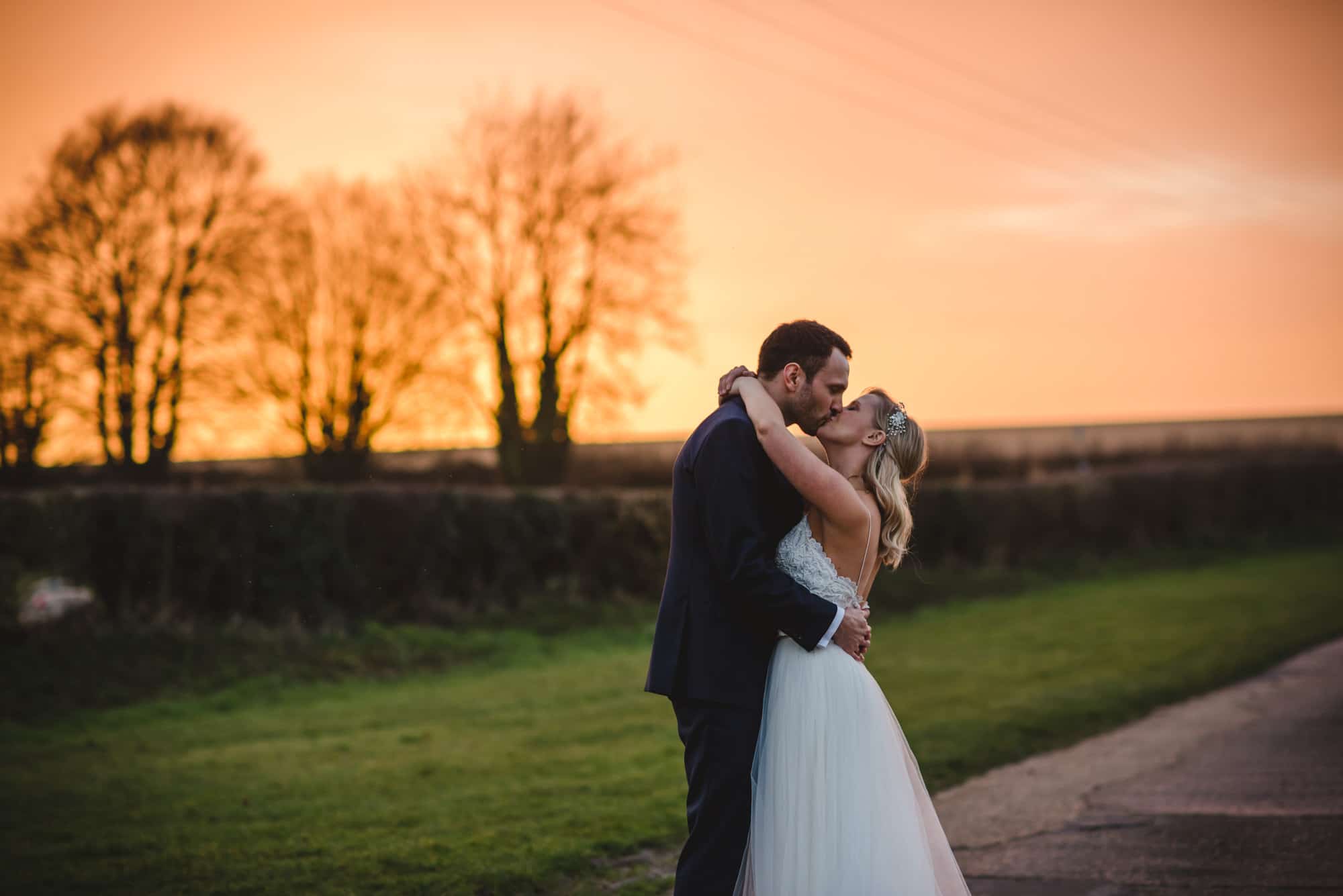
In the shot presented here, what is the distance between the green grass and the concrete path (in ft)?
2.15

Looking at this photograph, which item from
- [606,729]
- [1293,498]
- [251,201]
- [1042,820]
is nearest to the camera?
[1042,820]

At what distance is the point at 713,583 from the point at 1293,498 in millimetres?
29621

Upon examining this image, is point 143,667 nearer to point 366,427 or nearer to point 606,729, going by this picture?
point 606,729

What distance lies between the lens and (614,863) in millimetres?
6191

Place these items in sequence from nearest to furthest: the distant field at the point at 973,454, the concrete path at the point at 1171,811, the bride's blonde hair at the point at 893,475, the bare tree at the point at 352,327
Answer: the bride's blonde hair at the point at 893,475 < the concrete path at the point at 1171,811 < the distant field at the point at 973,454 < the bare tree at the point at 352,327

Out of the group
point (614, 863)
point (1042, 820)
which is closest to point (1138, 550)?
point (1042, 820)

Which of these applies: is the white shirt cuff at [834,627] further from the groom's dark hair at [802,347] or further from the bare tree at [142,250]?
the bare tree at [142,250]

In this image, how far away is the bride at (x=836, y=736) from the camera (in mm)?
3982

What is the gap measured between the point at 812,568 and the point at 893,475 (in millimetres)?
520

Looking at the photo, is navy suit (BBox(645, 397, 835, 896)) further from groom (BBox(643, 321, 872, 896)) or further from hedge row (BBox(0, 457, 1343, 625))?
hedge row (BBox(0, 457, 1343, 625))

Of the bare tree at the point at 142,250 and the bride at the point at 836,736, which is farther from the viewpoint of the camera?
the bare tree at the point at 142,250

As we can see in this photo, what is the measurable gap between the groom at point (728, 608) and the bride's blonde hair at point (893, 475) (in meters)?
0.42

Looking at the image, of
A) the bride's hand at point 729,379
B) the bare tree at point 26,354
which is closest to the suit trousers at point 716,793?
the bride's hand at point 729,379

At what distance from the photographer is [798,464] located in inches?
158
